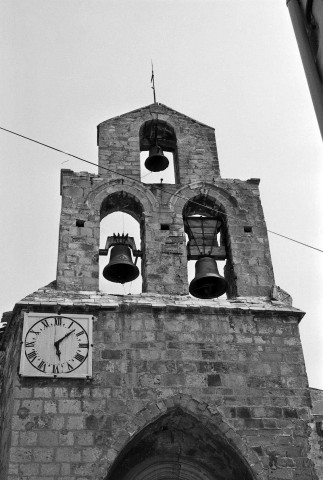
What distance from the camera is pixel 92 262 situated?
8.74m

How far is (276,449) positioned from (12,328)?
11.9ft

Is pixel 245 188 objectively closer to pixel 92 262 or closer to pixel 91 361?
pixel 92 262

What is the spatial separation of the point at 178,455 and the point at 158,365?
1108 millimetres

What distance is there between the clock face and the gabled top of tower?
260 centimetres

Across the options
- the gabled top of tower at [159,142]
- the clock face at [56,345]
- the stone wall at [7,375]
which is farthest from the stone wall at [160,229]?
the stone wall at [7,375]

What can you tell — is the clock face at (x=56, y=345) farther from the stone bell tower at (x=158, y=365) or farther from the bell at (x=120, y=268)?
the bell at (x=120, y=268)

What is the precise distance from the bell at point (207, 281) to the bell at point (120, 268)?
81 cm

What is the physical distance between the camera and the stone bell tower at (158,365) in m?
7.35

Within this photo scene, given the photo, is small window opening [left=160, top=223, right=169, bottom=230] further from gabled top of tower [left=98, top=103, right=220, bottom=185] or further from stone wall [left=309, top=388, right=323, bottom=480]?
stone wall [left=309, top=388, right=323, bottom=480]

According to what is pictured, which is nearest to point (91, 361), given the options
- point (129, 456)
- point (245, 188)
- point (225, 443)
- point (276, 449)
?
point (129, 456)

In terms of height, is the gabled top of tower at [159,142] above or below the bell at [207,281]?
above

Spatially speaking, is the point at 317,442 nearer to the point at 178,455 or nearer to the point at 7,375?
the point at 178,455

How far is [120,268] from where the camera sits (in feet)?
28.7

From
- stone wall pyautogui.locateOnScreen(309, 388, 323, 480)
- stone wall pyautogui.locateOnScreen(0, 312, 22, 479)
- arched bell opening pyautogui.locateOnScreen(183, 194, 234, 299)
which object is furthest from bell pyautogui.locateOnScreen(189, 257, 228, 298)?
stone wall pyautogui.locateOnScreen(0, 312, 22, 479)
